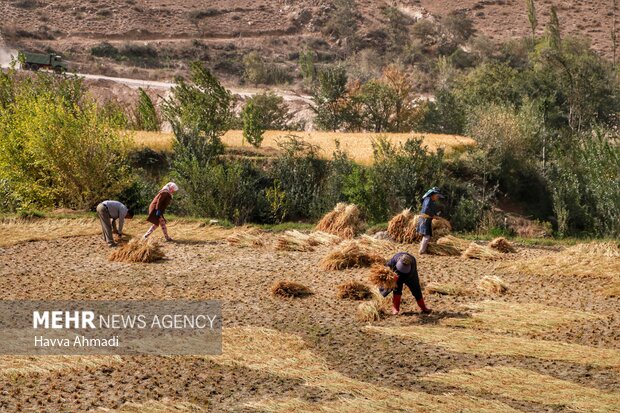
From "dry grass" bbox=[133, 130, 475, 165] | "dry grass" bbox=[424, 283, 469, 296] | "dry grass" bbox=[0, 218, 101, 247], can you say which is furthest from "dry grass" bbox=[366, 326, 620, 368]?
"dry grass" bbox=[133, 130, 475, 165]

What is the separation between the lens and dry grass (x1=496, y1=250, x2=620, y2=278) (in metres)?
20.1

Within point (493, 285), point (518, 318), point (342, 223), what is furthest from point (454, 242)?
point (518, 318)

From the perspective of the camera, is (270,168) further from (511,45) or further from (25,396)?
(511,45)

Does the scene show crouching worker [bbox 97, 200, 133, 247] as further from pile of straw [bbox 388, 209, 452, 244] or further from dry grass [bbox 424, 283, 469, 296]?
dry grass [bbox 424, 283, 469, 296]

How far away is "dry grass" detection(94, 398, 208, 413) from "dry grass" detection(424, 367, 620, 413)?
3461 mm

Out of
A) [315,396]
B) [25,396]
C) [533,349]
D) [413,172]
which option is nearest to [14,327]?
[25,396]

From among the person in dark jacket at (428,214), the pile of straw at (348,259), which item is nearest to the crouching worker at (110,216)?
the pile of straw at (348,259)

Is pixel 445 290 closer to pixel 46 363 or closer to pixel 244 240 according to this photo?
pixel 244 240

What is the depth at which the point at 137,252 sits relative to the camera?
21172 millimetres

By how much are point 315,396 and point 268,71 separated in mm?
79589

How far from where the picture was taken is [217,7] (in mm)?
107625

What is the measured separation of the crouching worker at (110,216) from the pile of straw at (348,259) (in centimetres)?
511

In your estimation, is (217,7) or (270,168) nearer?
(270,168)

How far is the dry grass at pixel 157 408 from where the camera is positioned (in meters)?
11.8
